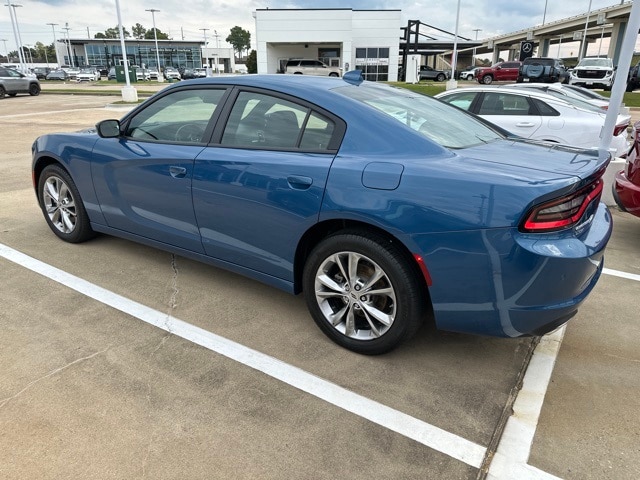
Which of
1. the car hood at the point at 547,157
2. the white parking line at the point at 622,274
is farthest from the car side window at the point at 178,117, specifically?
the white parking line at the point at 622,274

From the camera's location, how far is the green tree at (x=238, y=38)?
116 metres

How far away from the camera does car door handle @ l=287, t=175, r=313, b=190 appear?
2754mm

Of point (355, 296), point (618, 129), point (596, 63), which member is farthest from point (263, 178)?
point (596, 63)

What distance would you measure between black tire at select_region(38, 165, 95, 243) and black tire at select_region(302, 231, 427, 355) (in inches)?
99.8

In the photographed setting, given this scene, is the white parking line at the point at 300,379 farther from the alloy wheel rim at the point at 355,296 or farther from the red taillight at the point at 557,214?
the red taillight at the point at 557,214

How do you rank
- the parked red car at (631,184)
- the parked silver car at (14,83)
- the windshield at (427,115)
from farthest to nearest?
the parked silver car at (14,83), the parked red car at (631,184), the windshield at (427,115)

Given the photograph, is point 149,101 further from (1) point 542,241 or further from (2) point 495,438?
(2) point 495,438

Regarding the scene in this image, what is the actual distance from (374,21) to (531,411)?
48.8 meters

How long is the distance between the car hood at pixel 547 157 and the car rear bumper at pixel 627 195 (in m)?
1.93

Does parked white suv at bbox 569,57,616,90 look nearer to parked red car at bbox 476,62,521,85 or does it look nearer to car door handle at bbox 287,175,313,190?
parked red car at bbox 476,62,521,85

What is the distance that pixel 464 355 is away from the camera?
2.93 metres

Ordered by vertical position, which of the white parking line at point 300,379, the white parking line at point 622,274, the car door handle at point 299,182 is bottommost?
the white parking line at point 622,274

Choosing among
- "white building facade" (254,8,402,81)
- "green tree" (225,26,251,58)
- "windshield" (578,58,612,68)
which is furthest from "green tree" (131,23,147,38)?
"windshield" (578,58,612,68)

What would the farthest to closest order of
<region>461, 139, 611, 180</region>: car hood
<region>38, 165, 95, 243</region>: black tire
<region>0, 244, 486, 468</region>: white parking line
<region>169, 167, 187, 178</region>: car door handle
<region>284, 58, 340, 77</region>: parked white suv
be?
<region>284, 58, 340, 77</region>: parked white suv < <region>38, 165, 95, 243</region>: black tire < <region>169, 167, 187, 178</region>: car door handle < <region>461, 139, 611, 180</region>: car hood < <region>0, 244, 486, 468</region>: white parking line
